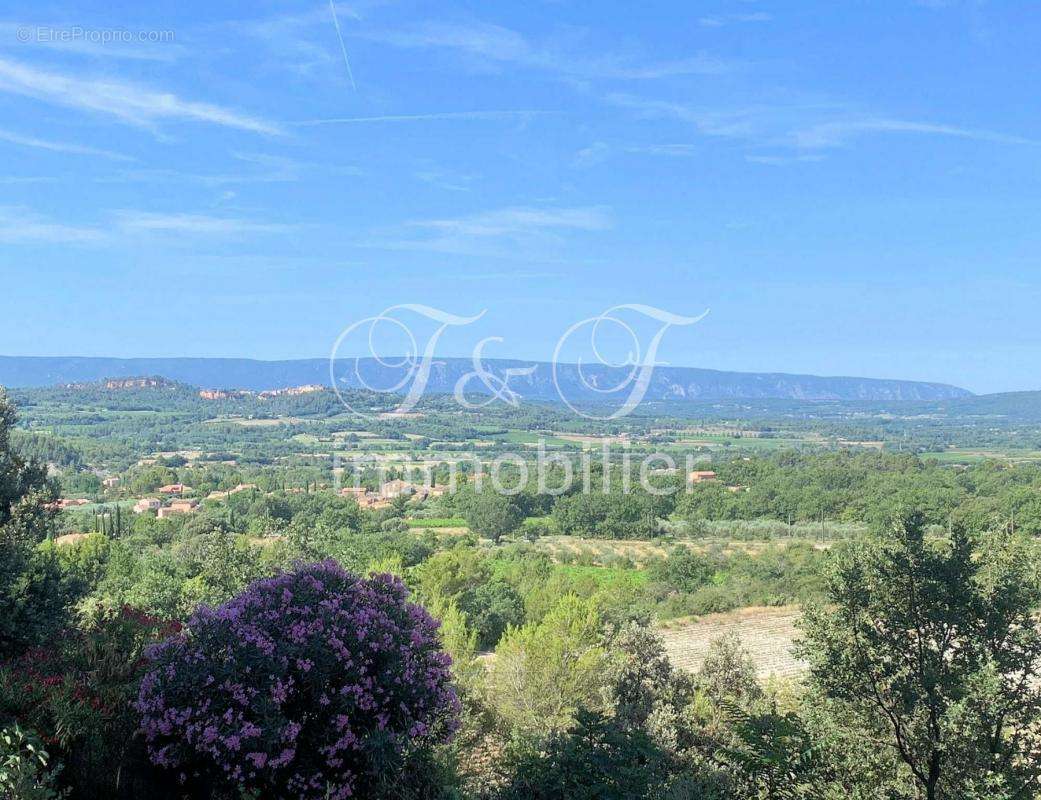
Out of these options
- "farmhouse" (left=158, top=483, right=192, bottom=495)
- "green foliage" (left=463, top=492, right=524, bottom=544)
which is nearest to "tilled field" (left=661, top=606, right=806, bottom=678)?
"green foliage" (left=463, top=492, right=524, bottom=544)

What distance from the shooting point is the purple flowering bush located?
5.67 meters

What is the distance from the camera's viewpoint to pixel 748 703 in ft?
38.7

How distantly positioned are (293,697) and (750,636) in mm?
23115

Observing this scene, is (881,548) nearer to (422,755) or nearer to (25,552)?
(422,755)

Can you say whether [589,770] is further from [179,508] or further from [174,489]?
[174,489]

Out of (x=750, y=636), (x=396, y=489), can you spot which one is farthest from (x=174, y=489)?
(x=750, y=636)

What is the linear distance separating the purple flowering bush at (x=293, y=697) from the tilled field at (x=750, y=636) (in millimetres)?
15861

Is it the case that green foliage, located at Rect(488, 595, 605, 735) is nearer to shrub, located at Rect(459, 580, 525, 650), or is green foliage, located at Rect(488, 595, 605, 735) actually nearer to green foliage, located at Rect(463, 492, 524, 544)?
shrub, located at Rect(459, 580, 525, 650)

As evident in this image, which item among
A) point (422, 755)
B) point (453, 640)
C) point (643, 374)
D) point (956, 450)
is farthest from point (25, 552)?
point (956, 450)

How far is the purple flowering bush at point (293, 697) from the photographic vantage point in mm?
5668

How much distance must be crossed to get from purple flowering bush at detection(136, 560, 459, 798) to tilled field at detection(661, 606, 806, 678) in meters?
15.9

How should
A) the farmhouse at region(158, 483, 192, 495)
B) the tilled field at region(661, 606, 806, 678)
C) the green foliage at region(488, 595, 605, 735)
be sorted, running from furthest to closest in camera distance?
the farmhouse at region(158, 483, 192, 495) → the tilled field at region(661, 606, 806, 678) → the green foliage at region(488, 595, 605, 735)

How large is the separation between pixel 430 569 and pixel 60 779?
53.9 ft

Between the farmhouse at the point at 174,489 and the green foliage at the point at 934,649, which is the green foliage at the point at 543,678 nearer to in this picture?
the green foliage at the point at 934,649
